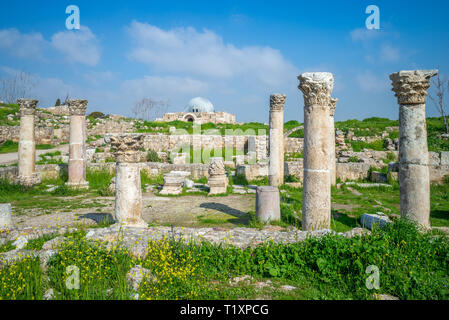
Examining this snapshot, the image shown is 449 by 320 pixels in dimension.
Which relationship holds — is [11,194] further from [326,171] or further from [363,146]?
[363,146]

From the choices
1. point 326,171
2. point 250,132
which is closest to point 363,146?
point 250,132

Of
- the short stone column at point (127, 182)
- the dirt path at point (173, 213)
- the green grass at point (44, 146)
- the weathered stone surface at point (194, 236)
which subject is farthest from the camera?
the green grass at point (44, 146)

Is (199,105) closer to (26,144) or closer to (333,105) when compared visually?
(26,144)

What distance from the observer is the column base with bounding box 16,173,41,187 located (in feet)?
38.4

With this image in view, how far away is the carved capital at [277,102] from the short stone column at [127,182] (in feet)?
21.9

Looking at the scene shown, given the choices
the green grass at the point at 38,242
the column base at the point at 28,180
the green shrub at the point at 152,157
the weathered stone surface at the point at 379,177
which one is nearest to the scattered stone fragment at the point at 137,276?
the green grass at the point at 38,242

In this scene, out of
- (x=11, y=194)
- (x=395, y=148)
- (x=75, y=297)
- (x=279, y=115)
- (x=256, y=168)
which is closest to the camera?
(x=75, y=297)

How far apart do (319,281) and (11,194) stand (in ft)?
38.5

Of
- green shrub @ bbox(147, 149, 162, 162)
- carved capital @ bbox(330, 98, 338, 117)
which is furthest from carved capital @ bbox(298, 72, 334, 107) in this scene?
green shrub @ bbox(147, 149, 162, 162)

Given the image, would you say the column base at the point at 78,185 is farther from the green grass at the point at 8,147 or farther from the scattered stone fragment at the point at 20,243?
the green grass at the point at 8,147

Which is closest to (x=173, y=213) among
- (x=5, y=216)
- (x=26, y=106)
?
(x=5, y=216)

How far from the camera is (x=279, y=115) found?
11445 millimetres

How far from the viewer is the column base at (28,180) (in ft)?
38.4

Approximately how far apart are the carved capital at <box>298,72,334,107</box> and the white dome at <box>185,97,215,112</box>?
49513 mm
